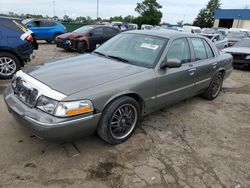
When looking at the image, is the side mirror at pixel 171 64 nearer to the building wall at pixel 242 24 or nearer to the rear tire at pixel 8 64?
the rear tire at pixel 8 64

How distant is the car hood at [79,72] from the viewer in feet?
9.47

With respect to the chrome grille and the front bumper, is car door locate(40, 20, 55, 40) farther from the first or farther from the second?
the front bumper

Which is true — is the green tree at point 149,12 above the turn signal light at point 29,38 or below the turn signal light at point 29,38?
above

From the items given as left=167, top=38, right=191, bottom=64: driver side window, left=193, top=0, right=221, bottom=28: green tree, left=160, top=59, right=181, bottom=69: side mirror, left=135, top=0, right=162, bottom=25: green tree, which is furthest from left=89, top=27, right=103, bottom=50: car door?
left=193, top=0, right=221, bottom=28: green tree

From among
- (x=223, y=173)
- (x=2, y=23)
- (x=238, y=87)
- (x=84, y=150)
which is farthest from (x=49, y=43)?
(x=223, y=173)

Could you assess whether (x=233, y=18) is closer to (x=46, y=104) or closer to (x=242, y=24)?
(x=242, y=24)

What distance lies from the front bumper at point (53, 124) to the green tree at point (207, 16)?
6281cm

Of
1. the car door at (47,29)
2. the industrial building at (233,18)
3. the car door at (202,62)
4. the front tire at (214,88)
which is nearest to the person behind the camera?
the car door at (202,62)

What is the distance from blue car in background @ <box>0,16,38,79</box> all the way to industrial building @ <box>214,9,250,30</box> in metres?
53.4

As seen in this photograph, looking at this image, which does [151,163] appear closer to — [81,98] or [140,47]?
[81,98]

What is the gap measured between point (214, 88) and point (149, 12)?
165 ft

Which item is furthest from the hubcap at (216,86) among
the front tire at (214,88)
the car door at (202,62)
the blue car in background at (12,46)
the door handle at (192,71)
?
the blue car in background at (12,46)

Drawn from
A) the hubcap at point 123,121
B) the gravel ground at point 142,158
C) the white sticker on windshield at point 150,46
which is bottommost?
the gravel ground at point 142,158

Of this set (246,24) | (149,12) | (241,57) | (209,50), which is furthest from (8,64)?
(246,24)
